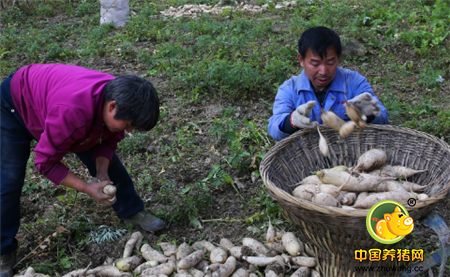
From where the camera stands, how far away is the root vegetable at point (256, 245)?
8.48 feet

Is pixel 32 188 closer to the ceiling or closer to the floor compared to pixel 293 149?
closer to the floor

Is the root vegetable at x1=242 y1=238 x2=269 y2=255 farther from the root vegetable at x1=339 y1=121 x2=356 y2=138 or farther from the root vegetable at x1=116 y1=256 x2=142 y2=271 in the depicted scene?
the root vegetable at x1=339 y1=121 x2=356 y2=138

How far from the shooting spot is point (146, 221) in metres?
2.91

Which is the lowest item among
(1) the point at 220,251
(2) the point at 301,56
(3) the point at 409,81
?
(1) the point at 220,251

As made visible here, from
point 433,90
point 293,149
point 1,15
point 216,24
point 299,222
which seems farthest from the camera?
point 1,15

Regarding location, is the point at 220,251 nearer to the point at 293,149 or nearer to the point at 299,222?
the point at 299,222

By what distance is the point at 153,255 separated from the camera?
8.59 ft

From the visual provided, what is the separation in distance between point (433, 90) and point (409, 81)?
31 cm

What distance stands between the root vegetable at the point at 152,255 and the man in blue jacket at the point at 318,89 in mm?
1113

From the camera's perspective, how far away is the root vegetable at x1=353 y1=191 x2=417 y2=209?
2205 mm

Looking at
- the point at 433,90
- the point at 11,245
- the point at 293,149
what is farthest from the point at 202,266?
the point at 433,90

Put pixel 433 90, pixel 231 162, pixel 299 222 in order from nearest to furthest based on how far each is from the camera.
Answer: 1. pixel 299 222
2. pixel 231 162
3. pixel 433 90

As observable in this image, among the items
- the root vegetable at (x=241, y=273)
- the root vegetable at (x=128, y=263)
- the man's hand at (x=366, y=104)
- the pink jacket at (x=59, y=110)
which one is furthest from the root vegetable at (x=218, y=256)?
the man's hand at (x=366, y=104)

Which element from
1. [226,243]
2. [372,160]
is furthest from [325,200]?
[226,243]
